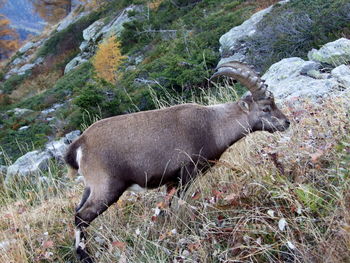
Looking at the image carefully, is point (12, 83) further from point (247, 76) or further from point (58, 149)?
point (247, 76)

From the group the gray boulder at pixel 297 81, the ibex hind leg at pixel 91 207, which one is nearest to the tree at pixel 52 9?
the gray boulder at pixel 297 81

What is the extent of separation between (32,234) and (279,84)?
19.5ft

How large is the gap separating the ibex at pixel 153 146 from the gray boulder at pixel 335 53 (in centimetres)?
414

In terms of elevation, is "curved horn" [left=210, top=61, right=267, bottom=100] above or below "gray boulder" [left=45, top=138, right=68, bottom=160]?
above

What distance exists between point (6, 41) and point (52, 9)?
6.89 meters

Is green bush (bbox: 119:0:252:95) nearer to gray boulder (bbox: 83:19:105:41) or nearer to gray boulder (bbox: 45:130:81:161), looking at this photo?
gray boulder (bbox: 45:130:81:161)

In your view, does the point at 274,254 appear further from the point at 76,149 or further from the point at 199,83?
the point at 199,83

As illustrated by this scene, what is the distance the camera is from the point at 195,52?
14.5 metres

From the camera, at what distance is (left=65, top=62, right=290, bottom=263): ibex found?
382 cm

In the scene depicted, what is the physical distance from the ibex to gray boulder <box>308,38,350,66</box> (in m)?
4.14

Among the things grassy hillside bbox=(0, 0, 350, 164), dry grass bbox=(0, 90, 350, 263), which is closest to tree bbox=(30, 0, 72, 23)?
grassy hillside bbox=(0, 0, 350, 164)

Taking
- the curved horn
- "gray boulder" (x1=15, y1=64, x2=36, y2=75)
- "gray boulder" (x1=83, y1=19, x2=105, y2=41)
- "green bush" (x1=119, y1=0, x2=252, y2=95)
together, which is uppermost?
the curved horn

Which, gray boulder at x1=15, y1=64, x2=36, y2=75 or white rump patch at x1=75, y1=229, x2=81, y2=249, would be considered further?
gray boulder at x1=15, y1=64, x2=36, y2=75

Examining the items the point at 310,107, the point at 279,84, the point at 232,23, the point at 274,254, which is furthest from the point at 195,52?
the point at 274,254
